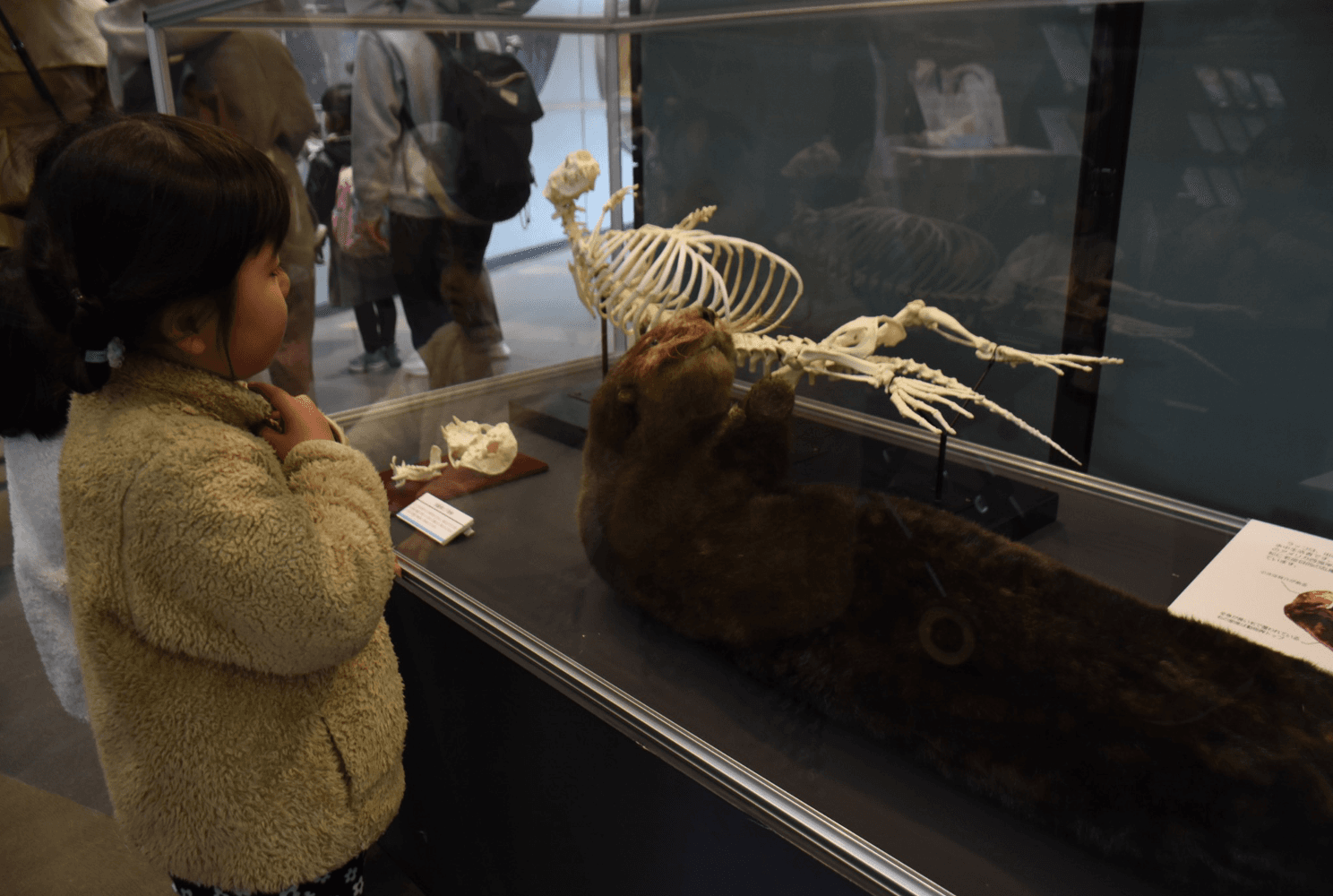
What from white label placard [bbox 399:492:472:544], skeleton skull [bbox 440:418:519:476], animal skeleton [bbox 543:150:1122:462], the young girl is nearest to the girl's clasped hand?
Result: the young girl

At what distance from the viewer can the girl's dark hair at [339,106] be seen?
2.60 m

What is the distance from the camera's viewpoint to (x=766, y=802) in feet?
3.99

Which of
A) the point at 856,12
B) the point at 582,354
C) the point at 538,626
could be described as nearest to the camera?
the point at 538,626

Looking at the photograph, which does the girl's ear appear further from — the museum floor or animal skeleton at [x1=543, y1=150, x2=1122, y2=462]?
the museum floor

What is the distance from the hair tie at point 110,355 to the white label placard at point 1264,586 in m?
1.34

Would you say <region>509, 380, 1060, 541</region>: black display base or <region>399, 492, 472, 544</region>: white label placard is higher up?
<region>509, 380, 1060, 541</region>: black display base

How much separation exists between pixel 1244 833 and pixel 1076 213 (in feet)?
3.95

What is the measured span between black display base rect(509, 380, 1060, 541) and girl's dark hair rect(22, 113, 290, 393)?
37.9 inches

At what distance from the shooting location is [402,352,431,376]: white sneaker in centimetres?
288

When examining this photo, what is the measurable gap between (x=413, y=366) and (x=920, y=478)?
1802 millimetres

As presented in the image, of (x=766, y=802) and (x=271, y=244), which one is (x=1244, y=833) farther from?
(x=271, y=244)

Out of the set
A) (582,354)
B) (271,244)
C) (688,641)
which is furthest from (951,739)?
(582,354)

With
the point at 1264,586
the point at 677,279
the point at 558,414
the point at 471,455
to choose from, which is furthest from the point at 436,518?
the point at 1264,586

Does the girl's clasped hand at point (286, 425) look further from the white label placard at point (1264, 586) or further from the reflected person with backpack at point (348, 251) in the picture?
the reflected person with backpack at point (348, 251)
